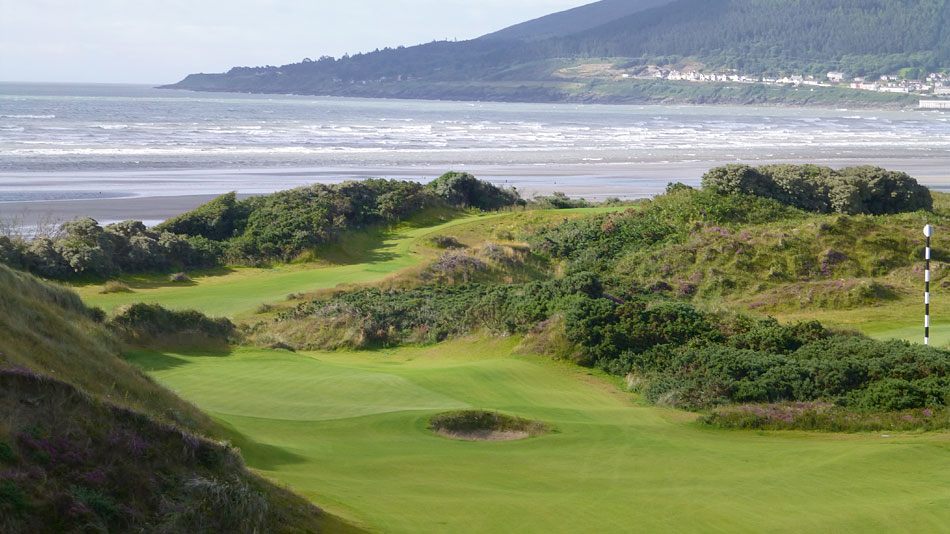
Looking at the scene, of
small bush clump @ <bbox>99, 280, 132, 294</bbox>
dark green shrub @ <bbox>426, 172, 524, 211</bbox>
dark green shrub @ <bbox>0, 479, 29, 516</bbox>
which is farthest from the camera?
dark green shrub @ <bbox>426, 172, 524, 211</bbox>

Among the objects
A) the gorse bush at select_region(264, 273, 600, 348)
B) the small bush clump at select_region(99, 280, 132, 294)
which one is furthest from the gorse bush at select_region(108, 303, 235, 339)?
the small bush clump at select_region(99, 280, 132, 294)

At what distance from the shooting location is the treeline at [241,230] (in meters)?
26.0

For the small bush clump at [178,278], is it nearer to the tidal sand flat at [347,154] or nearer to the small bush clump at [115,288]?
the small bush clump at [115,288]

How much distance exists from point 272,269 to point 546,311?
46.1ft

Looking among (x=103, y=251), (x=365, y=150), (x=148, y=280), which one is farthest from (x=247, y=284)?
(x=365, y=150)

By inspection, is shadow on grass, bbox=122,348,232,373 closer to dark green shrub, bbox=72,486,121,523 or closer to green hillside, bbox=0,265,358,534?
green hillside, bbox=0,265,358,534

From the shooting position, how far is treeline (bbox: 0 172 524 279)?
26.0 meters

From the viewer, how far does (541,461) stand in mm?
10227

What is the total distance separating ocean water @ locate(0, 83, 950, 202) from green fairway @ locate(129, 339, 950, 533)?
34.7m

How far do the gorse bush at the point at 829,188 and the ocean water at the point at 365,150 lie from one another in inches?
716

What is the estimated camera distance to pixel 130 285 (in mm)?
26484

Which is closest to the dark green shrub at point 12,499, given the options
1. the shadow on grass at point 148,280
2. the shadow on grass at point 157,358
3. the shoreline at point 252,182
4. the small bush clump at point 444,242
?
the shadow on grass at point 157,358

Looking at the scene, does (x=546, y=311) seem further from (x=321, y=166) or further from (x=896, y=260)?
(x=321, y=166)

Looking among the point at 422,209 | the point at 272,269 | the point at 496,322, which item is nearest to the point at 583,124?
the point at 422,209
